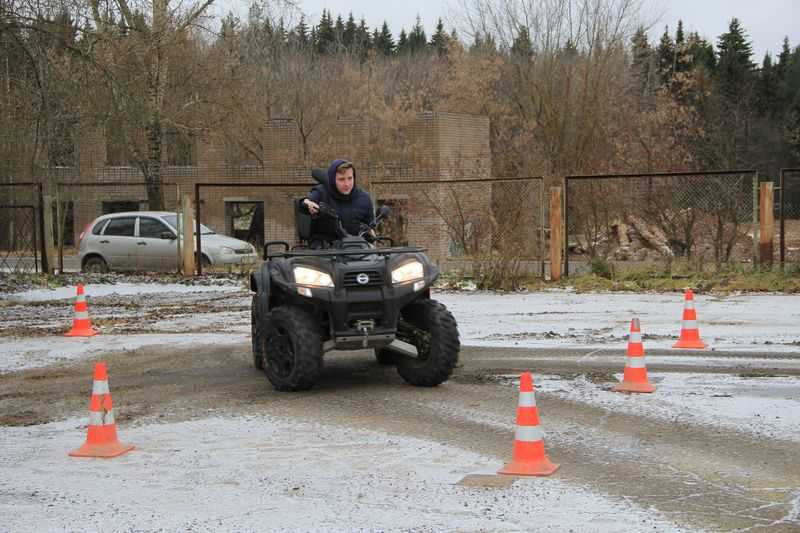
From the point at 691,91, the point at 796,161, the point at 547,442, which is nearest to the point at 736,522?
the point at 547,442

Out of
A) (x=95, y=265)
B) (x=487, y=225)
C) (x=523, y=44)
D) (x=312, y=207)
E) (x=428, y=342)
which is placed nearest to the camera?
(x=428, y=342)

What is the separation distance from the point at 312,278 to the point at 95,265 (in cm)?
1569

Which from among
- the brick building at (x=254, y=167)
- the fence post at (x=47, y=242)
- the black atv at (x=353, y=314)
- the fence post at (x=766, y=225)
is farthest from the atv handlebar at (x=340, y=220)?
the brick building at (x=254, y=167)

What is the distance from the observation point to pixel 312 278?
8664mm

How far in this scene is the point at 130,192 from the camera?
40.9 meters

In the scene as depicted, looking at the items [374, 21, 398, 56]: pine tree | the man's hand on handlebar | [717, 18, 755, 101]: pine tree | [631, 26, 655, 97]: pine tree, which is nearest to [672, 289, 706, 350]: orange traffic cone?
the man's hand on handlebar

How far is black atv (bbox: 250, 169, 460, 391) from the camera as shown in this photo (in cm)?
861

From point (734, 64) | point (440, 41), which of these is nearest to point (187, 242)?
point (734, 64)

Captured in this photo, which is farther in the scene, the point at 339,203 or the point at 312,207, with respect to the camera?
the point at 339,203

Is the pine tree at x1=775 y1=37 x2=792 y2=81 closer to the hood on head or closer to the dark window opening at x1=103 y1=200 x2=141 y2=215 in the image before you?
the dark window opening at x1=103 y1=200 x2=141 y2=215

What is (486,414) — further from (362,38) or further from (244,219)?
(362,38)

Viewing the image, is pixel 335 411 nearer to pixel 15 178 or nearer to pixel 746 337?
pixel 746 337

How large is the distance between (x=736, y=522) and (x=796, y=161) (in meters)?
63.8

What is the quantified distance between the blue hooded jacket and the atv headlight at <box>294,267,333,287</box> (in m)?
0.80
